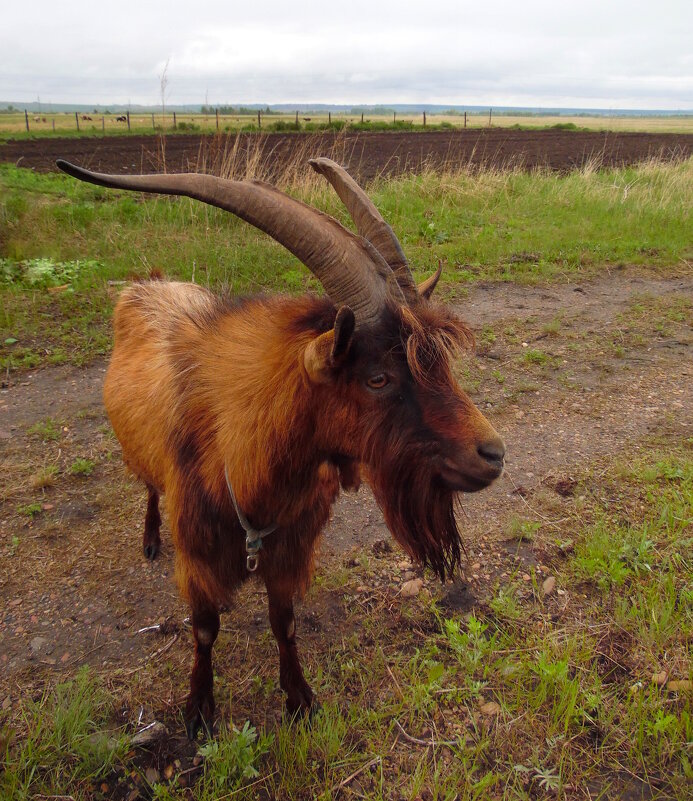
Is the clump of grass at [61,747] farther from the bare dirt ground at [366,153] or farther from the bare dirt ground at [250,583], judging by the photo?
the bare dirt ground at [366,153]

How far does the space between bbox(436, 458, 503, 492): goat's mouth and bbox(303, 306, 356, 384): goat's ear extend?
0.50m

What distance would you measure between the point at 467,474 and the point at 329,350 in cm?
62

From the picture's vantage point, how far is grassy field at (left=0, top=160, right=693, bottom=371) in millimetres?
6227

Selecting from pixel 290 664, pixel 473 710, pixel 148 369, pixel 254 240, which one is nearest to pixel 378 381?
pixel 148 369

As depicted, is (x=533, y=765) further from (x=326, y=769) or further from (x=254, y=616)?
(x=254, y=616)

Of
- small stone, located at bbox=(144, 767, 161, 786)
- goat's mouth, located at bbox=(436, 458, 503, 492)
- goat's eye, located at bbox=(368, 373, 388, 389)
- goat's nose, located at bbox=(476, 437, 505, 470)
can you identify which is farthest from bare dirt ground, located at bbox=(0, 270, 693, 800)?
goat's eye, located at bbox=(368, 373, 388, 389)

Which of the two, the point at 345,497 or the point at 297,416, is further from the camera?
the point at 345,497

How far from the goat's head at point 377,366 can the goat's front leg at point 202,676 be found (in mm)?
1132

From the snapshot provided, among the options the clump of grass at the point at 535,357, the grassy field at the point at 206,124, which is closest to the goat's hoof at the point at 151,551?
the clump of grass at the point at 535,357

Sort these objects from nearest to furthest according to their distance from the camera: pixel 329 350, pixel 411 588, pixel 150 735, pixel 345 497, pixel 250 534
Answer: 1. pixel 329 350
2. pixel 250 534
3. pixel 150 735
4. pixel 411 588
5. pixel 345 497

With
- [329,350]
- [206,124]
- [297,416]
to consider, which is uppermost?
[206,124]

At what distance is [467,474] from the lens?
1868 mm

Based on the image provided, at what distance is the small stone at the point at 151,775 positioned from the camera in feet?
7.37

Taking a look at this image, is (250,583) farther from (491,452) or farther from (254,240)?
(254,240)
